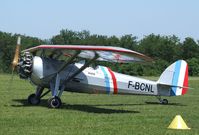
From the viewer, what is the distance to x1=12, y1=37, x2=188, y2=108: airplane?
1519 cm

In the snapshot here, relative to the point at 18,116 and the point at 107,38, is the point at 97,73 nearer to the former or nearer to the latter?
the point at 18,116

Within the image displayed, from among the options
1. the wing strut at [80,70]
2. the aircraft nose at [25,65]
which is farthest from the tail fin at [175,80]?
the aircraft nose at [25,65]

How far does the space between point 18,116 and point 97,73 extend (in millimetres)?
5025

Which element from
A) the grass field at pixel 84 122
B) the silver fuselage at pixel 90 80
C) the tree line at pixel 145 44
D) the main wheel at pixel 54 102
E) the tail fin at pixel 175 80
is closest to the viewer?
the grass field at pixel 84 122

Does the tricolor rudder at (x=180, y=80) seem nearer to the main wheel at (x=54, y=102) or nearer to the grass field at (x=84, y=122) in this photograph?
the grass field at (x=84, y=122)

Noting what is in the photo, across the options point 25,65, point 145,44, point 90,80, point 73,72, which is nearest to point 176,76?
point 90,80

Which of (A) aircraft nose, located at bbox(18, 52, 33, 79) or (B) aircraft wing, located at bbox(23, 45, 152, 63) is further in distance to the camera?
(A) aircraft nose, located at bbox(18, 52, 33, 79)

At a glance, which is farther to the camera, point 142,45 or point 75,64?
point 142,45

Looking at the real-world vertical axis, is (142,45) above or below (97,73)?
above

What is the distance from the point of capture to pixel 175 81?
1891cm

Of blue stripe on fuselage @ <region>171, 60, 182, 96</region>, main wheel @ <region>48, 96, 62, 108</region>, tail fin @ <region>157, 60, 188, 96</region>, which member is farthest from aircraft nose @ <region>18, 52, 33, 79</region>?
blue stripe on fuselage @ <region>171, 60, 182, 96</region>

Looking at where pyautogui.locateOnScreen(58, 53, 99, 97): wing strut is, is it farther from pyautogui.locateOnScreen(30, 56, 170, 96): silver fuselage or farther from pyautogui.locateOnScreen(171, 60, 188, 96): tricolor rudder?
pyautogui.locateOnScreen(171, 60, 188, 96): tricolor rudder

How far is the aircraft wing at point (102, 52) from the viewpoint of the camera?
44.5 ft

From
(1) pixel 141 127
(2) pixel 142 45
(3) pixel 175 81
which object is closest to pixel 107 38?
(2) pixel 142 45
